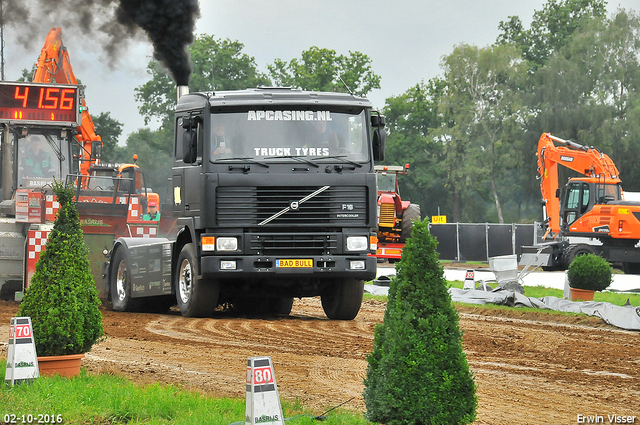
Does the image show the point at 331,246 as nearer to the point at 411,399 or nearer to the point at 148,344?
the point at 148,344

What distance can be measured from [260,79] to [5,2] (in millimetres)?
56814

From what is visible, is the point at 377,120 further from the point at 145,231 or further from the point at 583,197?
the point at 583,197

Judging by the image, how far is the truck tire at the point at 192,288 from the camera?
43.9 feet

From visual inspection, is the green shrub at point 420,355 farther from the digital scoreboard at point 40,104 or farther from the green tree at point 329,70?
the green tree at point 329,70

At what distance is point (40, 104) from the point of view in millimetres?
18188

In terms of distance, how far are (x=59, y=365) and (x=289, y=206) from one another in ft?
17.7

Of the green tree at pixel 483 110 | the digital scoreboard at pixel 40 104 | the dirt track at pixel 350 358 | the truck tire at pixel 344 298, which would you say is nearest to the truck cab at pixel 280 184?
the truck tire at pixel 344 298

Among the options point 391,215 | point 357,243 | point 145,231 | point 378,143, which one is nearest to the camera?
point 357,243

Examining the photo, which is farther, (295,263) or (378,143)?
(378,143)

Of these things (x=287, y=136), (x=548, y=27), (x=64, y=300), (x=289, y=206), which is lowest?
(x=64, y=300)

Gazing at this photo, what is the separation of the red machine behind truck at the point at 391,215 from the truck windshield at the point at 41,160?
1324 cm

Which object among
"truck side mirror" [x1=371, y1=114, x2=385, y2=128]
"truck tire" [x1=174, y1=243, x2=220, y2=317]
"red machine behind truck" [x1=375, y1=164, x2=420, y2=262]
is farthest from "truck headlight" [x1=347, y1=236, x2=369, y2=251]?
"red machine behind truck" [x1=375, y1=164, x2=420, y2=262]

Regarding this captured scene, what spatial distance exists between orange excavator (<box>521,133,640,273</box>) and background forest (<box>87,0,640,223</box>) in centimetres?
1443

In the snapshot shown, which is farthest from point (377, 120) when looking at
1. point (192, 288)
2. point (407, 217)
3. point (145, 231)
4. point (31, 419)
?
point (407, 217)
